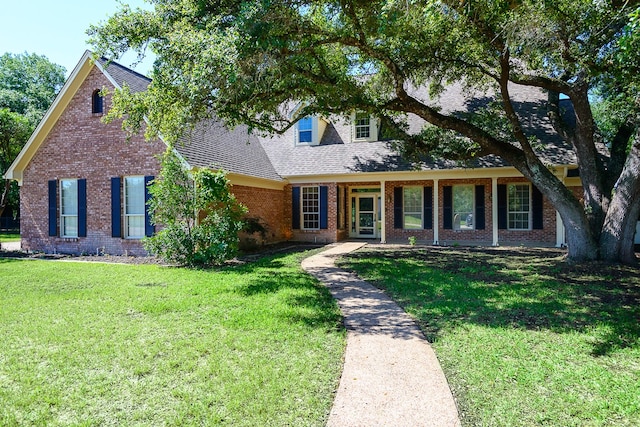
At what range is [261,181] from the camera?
631 inches

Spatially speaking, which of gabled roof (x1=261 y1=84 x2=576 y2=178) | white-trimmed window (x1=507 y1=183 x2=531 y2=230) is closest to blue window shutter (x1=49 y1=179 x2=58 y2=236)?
gabled roof (x1=261 y1=84 x2=576 y2=178)

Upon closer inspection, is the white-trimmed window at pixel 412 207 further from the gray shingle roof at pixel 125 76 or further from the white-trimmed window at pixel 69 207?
the white-trimmed window at pixel 69 207

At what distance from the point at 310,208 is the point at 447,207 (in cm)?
590

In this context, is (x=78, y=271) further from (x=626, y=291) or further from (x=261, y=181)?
(x=626, y=291)

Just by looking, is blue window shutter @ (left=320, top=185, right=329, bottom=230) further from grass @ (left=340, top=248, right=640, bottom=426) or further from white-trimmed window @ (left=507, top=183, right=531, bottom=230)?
white-trimmed window @ (left=507, top=183, right=531, bottom=230)

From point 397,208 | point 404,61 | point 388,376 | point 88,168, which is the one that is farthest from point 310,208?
point 388,376

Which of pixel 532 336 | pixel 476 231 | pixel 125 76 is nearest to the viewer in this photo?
pixel 532 336

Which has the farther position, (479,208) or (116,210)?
(479,208)

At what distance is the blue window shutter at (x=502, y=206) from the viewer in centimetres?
1566

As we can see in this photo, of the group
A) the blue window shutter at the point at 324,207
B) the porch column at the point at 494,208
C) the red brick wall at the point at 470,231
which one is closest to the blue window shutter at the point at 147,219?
the blue window shutter at the point at 324,207

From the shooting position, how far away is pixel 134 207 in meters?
13.5

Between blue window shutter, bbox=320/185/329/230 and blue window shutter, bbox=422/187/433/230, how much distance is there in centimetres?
410

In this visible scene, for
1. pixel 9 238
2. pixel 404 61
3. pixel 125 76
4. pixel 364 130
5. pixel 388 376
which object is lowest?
pixel 388 376

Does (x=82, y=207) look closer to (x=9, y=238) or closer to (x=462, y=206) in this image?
(x=9, y=238)
